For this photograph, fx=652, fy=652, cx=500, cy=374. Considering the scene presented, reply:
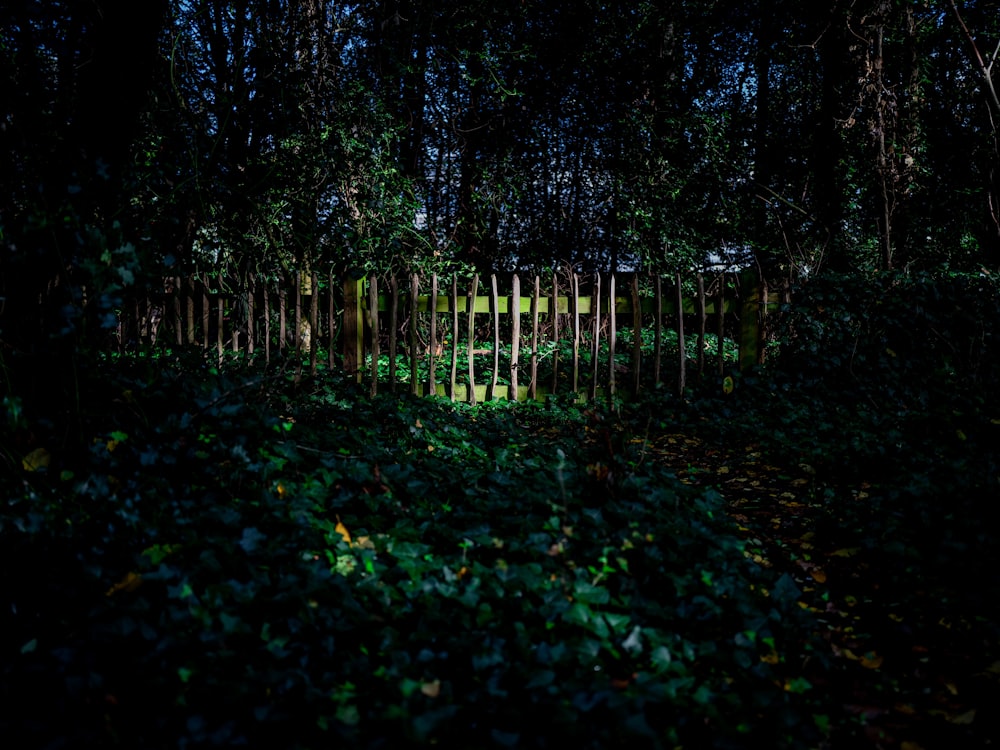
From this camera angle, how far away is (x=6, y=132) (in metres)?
4.07

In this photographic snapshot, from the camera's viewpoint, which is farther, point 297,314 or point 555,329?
point 555,329

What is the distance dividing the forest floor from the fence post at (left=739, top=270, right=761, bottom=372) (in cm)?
354

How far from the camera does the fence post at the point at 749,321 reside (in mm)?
8248

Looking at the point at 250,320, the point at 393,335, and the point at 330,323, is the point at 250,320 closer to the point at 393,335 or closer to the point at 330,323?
the point at 330,323

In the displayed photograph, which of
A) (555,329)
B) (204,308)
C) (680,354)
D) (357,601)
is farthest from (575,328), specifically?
(357,601)

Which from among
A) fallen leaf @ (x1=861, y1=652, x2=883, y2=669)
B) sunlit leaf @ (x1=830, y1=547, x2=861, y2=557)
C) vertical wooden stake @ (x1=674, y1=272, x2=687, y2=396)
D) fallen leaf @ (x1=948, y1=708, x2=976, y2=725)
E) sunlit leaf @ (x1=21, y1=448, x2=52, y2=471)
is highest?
vertical wooden stake @ (x1=674, y1=272, x2=687, y2=396)

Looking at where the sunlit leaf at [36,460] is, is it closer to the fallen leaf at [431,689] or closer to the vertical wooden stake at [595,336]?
the fallen leaf at [431,689]

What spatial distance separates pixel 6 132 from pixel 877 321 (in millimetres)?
8786

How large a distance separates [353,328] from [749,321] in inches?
194

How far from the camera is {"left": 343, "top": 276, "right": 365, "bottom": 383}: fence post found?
25.1 ft

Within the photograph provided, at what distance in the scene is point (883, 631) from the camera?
322cm

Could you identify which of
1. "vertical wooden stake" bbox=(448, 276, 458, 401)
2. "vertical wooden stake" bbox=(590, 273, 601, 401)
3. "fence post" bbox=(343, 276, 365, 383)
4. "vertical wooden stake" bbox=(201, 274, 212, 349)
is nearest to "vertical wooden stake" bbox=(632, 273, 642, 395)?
"vertical wooden stake" bbox=(590, 273, 601, 401)

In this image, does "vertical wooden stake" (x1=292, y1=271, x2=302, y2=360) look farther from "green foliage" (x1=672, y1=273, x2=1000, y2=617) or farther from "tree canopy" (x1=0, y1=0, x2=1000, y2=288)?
"green foliage" (x1=672, y1=273, x2=1000, y2=617)

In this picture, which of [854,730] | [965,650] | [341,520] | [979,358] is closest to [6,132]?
[341,520]
